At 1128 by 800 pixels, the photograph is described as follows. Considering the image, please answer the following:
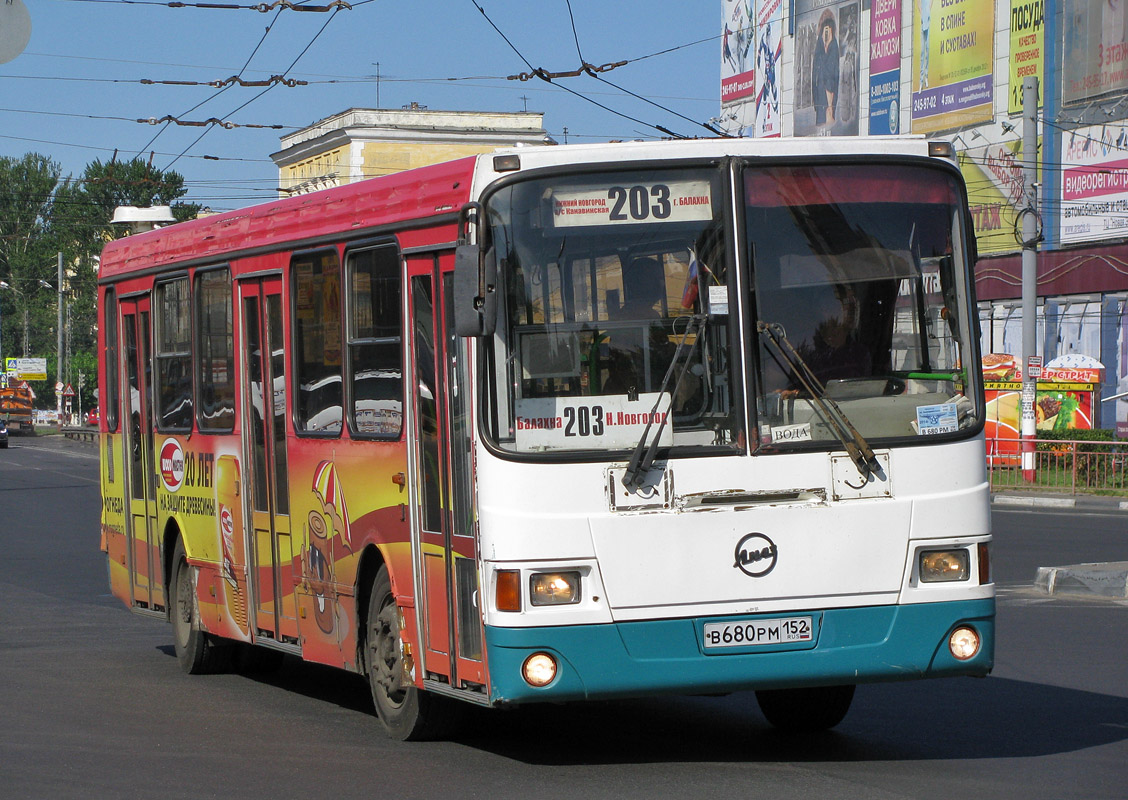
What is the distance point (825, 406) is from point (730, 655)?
110 centimetres

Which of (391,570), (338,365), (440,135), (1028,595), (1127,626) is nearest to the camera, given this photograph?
(391,570)

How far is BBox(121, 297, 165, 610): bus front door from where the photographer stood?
12320 mm

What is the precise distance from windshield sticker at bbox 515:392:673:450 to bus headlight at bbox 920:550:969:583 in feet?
4.01

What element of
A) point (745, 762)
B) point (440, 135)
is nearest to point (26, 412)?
point (440, 135)

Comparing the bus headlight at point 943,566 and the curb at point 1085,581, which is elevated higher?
the bus headlight at point 943,566

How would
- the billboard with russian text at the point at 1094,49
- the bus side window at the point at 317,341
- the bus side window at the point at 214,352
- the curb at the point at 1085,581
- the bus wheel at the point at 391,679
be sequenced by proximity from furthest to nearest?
the billboard with russian text at the point at 1094,49 < the curb at the point at 1085,581 < the bus side window at the point at 214,352 < the bus side window at the point at 317,341 < the bus wheel at the point at 391,679

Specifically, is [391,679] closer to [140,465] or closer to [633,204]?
[633,204]

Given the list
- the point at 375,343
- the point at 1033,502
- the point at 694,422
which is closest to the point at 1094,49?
the point at 1033,502

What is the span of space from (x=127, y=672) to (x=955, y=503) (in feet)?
20.3

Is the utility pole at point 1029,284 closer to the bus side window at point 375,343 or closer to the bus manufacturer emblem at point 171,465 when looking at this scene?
the bus manufacturer emblem at point 171,465

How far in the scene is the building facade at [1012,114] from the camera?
4797 cm

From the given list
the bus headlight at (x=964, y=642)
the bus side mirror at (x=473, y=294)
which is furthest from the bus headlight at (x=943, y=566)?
the bus side mirror at (x=473, y=294)

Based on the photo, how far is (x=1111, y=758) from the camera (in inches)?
310

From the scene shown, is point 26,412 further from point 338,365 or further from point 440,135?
point 338,365
